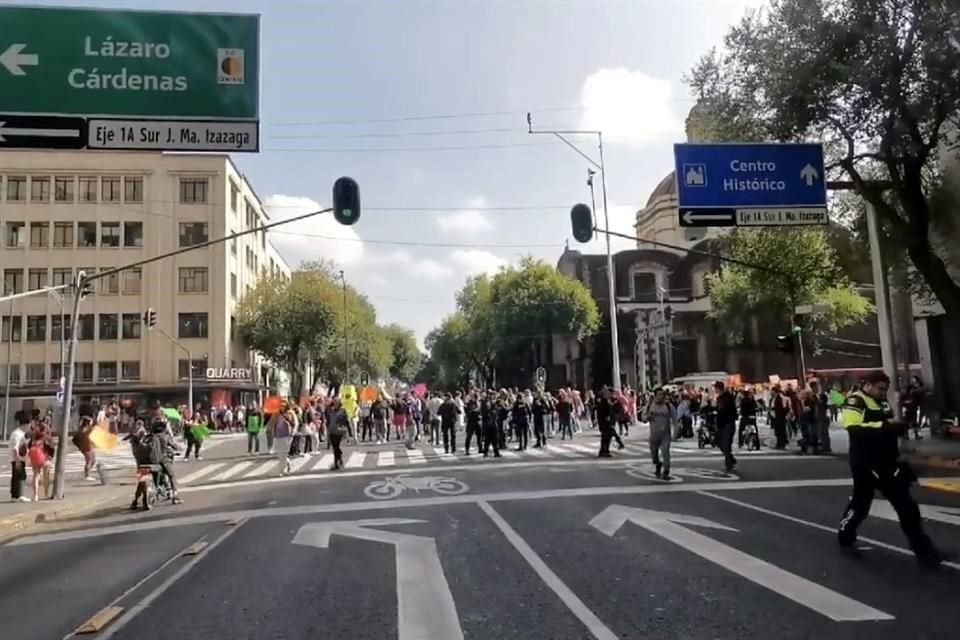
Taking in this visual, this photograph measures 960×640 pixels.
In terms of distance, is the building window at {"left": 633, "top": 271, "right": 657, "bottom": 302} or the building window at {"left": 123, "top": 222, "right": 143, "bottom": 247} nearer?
the building window at {"left": 123, "top": 222, "right": 143, "bottom": 247}

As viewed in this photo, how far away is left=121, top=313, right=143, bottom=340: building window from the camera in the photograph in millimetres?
58062

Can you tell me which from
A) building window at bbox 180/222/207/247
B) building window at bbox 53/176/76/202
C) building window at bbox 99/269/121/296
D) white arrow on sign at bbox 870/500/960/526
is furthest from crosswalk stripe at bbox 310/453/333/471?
building window at bbox 53/176/76/202

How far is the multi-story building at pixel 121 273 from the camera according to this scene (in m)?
57.2

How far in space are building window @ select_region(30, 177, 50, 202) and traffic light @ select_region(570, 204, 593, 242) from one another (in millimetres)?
49749

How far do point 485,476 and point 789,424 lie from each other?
477 inches

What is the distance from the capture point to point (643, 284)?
66.4m

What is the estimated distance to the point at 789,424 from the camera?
2483cm

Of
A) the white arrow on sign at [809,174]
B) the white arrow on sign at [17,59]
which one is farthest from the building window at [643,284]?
the white arrow on sign at [17,59]

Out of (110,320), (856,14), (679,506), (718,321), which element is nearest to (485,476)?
(679,506)

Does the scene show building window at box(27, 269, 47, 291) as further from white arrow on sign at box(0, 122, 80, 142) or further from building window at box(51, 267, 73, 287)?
white arrow on sign at box(0, 122, 80, 142)

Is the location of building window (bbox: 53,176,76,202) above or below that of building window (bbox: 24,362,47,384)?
above

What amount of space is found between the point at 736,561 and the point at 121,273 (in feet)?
189

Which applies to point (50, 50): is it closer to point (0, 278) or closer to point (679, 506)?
point (679, 506)

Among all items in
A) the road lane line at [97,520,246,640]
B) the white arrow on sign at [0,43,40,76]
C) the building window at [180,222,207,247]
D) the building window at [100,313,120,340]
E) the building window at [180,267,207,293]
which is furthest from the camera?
the building window at [180,267,207,293]
